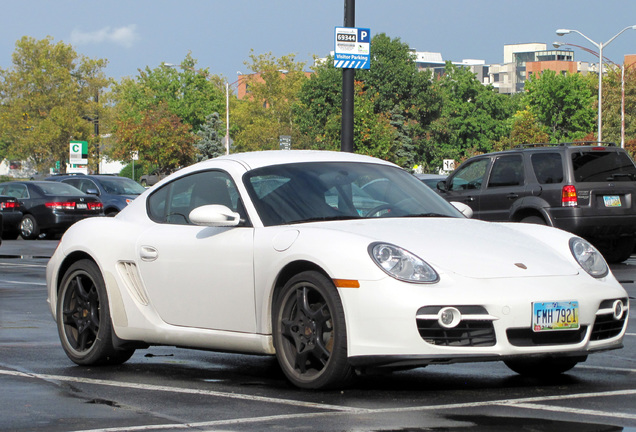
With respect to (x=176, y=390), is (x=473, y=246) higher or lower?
higher

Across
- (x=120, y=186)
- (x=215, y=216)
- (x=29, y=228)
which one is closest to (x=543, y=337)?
(x=215, y=216)

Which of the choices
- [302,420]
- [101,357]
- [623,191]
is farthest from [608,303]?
[623,191]

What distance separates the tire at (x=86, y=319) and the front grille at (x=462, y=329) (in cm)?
249

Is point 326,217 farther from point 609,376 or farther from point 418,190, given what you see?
point 609,376

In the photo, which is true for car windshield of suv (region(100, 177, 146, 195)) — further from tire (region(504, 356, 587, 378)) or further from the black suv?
tire (region(504, 356, 587, 378))

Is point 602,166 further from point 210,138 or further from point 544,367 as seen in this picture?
point 210,138

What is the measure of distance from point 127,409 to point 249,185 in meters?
1.84

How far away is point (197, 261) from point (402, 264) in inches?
60.5

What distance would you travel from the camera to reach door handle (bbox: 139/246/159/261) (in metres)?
7.30

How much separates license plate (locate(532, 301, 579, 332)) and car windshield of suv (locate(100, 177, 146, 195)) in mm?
27947

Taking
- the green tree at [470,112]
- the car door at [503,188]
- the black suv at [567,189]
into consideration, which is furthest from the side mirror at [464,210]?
the green tree at [470,112]

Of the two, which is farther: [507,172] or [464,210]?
[507,172]

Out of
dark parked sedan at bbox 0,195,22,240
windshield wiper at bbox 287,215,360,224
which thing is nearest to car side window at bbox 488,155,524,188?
windshield wiper at bbox 287,215,360,224

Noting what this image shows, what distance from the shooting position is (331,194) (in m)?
6.96
